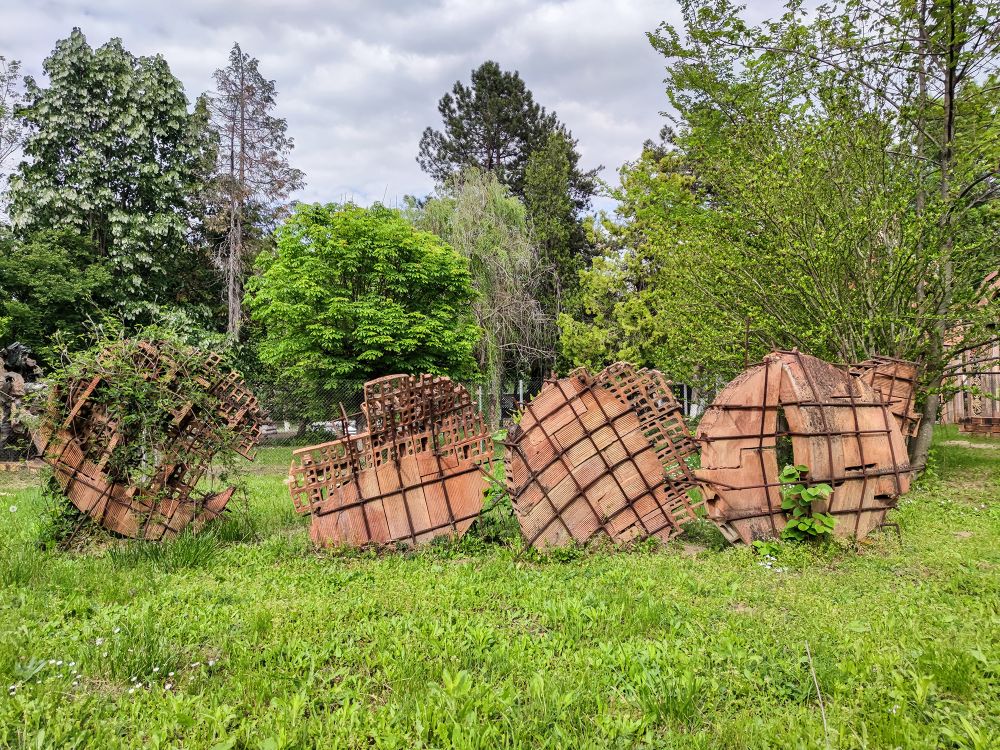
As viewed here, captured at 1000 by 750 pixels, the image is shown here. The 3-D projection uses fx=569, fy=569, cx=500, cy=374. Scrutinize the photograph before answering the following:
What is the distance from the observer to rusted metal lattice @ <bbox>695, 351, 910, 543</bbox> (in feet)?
19.2

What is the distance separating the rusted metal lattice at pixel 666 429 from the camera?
6277 mm

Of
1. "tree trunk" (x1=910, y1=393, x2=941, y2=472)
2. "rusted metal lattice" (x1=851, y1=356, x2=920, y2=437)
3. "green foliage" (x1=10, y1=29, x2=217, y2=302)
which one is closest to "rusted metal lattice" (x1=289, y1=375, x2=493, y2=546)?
"rusted metal lattice" (x1=851, y1=356, x2=920, y2=437)

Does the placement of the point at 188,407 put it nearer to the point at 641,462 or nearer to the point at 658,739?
the point at 641,462

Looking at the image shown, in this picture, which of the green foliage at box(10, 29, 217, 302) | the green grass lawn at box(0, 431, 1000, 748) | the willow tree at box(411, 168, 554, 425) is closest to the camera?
the green grass lawn at box(0, 431, 1000, 748)

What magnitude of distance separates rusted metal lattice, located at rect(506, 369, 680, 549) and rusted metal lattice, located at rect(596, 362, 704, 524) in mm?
76

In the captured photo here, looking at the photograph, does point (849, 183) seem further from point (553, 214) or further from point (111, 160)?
point (111, 160)

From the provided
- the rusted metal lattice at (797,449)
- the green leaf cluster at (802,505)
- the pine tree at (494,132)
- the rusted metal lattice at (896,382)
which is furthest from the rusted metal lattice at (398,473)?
the pine tree at (494,132)

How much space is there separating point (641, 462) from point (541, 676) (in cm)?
334

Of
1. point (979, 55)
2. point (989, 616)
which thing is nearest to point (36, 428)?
point (989, 616)

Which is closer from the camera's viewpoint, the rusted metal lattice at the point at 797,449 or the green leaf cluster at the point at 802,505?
the green leaf cluster at the point at 802,505

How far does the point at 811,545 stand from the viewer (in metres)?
5.73

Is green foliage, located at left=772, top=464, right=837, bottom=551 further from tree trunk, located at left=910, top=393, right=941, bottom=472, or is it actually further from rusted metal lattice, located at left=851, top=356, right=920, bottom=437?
tree trunk, located at left=910, top=393, right=941, bottom=472

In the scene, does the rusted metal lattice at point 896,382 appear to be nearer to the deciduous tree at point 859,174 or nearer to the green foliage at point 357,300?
the deciduous tree at point 859,174

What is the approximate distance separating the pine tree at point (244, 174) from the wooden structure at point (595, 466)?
18953 millimetres
